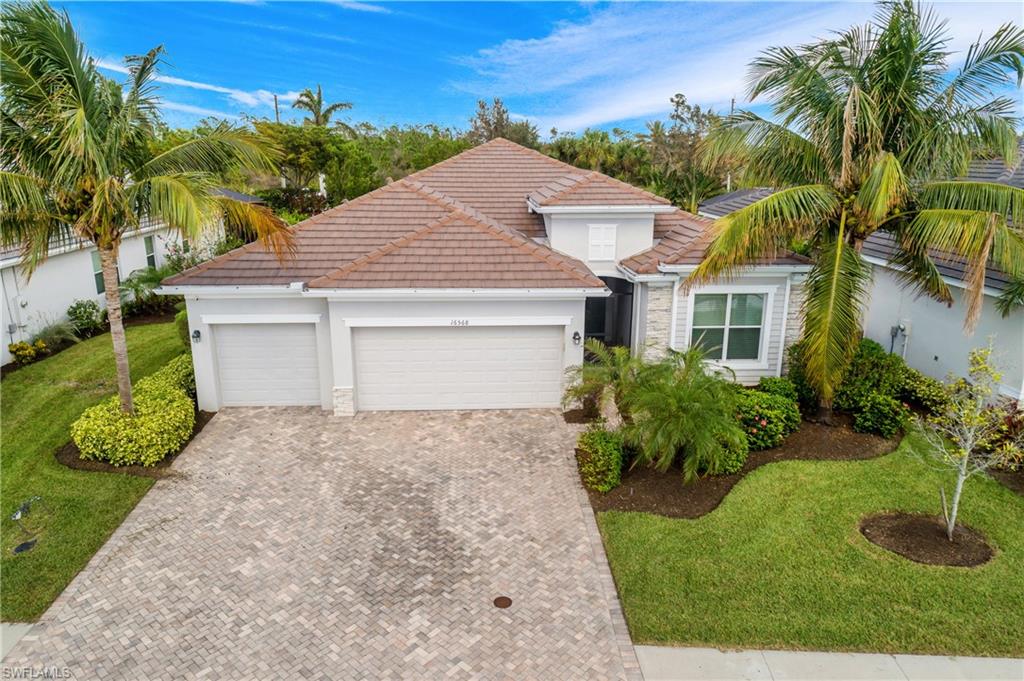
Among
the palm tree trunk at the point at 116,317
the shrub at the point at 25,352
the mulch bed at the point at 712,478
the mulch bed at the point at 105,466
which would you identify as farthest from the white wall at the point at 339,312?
the shrub at the point at 25,352

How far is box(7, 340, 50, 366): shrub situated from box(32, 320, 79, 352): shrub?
0.67 ft

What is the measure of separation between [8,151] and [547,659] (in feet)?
36.4

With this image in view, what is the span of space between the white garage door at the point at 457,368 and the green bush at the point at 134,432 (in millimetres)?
3714

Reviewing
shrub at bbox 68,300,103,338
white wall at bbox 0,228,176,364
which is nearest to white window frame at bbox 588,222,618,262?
white wall at bbox 0,228,176,364

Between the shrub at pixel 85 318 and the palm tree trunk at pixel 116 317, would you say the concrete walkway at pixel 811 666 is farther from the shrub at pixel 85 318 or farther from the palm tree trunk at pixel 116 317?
the shrub at pixel 85 318

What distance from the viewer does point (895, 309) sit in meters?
15.9

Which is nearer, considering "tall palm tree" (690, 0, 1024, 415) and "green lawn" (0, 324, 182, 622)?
"green lawn" (0, 324, 182, 622)

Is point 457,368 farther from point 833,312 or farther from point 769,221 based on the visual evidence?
point 833,312

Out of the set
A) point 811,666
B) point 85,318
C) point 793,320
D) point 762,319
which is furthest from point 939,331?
point 85,318

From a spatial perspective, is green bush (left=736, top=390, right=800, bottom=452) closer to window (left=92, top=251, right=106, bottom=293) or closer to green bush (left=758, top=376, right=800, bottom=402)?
green bush (left=758, top=376, right=800, bottom=402)

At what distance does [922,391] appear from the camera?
1352 cm

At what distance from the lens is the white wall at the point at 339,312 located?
1364 centimetres

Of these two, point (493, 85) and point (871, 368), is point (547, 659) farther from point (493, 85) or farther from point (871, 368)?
point (493, 85)

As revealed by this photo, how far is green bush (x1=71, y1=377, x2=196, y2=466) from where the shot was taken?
1160 cm
